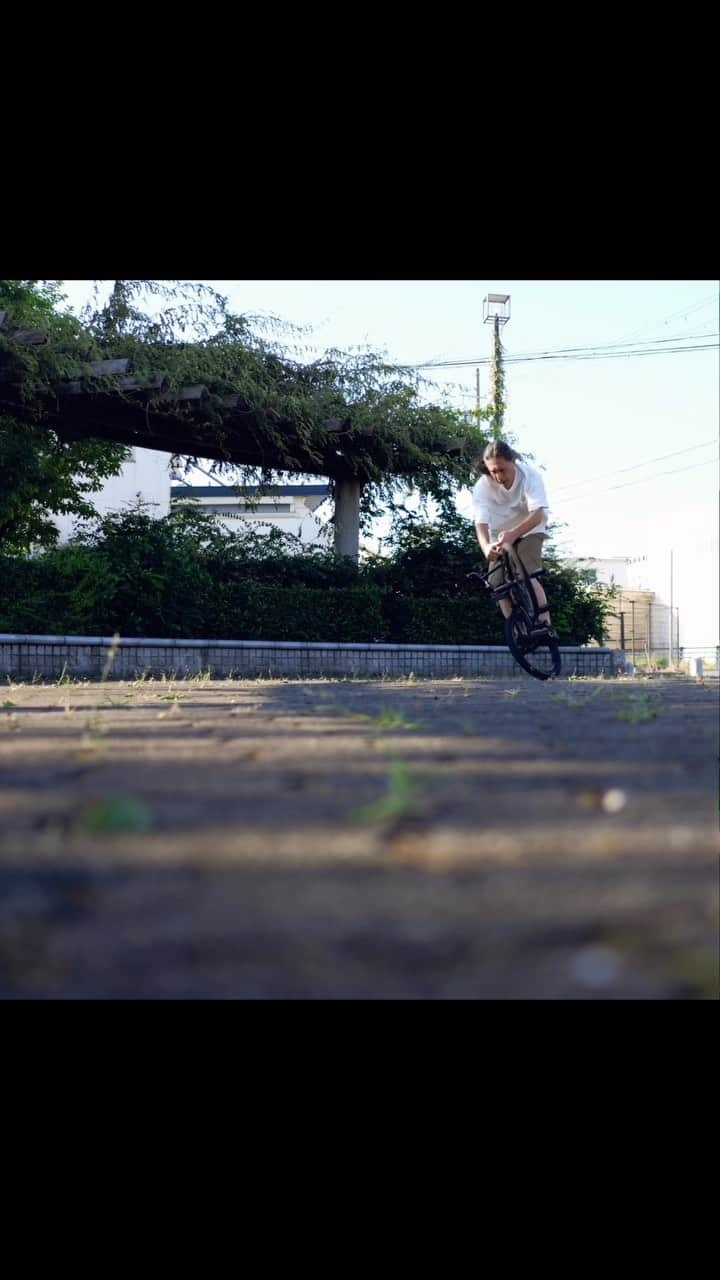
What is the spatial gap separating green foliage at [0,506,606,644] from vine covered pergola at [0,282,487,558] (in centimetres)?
110

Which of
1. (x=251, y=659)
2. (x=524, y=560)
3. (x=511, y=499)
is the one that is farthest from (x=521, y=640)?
(x=251, y=659)

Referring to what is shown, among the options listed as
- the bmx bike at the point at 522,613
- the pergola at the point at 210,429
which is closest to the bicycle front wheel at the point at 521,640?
the bmx bike at the point at 522,613

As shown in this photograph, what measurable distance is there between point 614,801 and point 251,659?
9.57 meters

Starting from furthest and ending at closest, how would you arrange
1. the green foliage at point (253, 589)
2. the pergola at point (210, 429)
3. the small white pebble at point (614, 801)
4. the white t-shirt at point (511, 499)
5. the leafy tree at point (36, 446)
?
1. the pergola at point (210, 429)
2. the leafy tree at point (36, 446)
3. the green foliage at point (253, 589)
4. the white t-shirt at point (511, 499)
5. the small white pebble at point (614, 801)

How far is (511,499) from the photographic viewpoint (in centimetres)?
675

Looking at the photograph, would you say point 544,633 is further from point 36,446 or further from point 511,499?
point 36,446

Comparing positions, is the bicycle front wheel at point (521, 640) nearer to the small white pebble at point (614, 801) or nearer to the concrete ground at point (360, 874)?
the concrete ground at point (360, 874)

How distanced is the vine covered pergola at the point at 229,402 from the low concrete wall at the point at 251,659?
2644 millimetres

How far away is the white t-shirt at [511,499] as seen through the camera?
6574 mm

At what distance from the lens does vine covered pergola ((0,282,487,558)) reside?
37.1 ft

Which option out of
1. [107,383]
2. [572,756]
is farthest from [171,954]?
[107,383]

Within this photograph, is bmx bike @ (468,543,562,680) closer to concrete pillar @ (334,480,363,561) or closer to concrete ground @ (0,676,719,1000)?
concrete ground @ (0,676,719,1000)

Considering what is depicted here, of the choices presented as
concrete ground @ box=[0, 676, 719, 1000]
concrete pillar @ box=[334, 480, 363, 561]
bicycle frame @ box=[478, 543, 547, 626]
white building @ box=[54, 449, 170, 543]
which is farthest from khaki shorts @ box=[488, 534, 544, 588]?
white building @ box=[54, 449, 170, 543]
